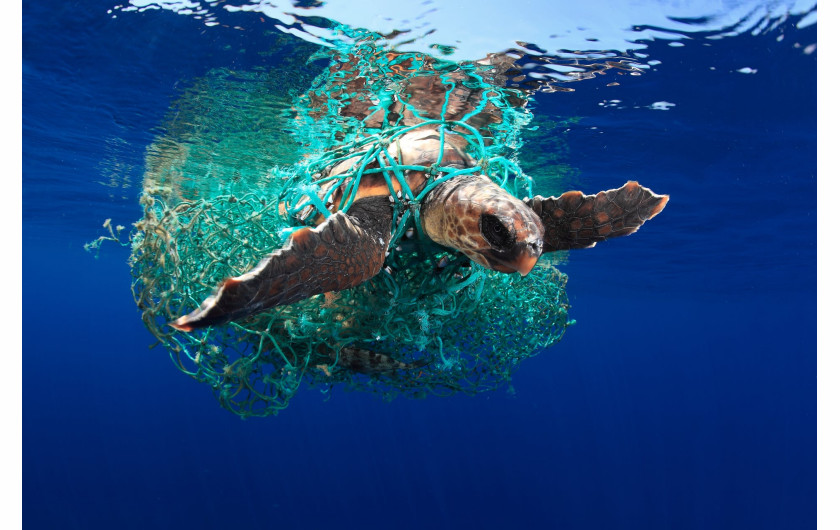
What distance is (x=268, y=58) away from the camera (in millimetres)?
6008

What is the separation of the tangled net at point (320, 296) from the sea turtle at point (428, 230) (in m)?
0.12

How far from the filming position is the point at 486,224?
2541 mm

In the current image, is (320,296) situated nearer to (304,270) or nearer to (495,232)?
(304,270)

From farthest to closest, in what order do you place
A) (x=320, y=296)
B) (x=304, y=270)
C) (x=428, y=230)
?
1. (x=320, y=296)
2. (x=428, y=230)
3. (x=304, y=270)

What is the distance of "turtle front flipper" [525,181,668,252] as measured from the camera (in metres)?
3.09

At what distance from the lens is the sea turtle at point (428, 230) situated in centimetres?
208

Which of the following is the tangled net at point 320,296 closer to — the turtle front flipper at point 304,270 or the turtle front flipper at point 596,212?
the turtle front flipper at point 596,212

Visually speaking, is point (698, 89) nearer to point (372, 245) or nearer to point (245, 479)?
point (372, 245)

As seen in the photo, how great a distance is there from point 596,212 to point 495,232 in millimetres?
994

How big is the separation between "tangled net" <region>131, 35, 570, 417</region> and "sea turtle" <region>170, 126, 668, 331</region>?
0.12 metres

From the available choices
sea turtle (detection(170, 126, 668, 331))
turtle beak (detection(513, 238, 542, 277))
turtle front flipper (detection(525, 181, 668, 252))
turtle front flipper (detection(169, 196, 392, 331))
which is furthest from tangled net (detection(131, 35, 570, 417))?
turtle beak (detection(513, 238, 542, 277))

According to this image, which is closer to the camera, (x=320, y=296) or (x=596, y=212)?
(x=596, y=212)

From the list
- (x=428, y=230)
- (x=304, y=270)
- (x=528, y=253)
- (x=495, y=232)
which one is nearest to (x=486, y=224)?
(x=495, y=232)

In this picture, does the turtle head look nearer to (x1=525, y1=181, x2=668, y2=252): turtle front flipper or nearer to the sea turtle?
the sea turtle
